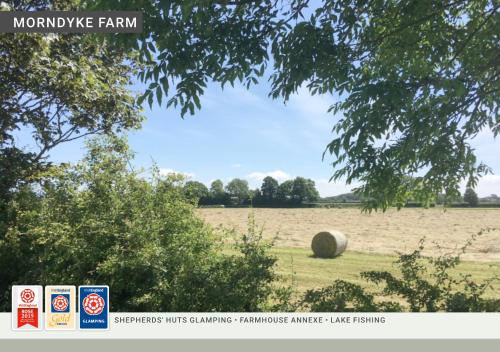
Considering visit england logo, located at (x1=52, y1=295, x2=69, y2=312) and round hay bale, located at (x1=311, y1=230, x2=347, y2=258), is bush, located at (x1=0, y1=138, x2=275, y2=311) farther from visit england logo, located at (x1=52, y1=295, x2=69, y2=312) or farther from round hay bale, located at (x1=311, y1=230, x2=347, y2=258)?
round hay bale, located at (x1=311, y1=230, x2=347, y2=258)

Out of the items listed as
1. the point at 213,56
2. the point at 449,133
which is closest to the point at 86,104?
the point at 213,56

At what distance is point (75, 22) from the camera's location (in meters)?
5.59

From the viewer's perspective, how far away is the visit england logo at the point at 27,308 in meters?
4.84

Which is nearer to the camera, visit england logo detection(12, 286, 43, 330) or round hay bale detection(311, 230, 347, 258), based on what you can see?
visit england logo detection(12, 286, 43, 330)

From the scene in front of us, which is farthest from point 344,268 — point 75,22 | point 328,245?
point 75,22

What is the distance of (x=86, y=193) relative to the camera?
7828 millimetres

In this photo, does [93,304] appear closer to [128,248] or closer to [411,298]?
[128,248]

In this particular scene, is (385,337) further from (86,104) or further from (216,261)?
(86,104)

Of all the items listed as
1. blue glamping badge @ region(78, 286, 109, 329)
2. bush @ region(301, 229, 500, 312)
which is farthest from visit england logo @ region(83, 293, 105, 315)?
bush @ region(301, 229, 500, 312)

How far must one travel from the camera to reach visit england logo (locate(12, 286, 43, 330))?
4840 millimetres

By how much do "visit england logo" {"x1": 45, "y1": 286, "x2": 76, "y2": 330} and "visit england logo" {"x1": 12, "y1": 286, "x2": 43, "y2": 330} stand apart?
0.36 feet

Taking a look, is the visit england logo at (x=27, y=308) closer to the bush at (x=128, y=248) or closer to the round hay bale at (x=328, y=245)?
the bush at (x=128, y=248)

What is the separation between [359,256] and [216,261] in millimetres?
11050

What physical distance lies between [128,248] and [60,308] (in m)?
1.53
